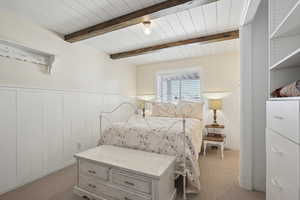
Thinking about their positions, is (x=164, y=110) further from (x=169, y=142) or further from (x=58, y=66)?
(x=58, y=66)

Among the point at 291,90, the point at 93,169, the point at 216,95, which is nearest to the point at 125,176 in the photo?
the point at 93,169

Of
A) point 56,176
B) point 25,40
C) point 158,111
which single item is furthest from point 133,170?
point 25,40

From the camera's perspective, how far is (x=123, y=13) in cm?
191

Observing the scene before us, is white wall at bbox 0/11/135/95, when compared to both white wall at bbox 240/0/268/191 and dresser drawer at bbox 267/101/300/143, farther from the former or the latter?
dresser drawer at bbox 267/101/300/143

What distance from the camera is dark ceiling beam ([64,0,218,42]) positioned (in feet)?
5.26

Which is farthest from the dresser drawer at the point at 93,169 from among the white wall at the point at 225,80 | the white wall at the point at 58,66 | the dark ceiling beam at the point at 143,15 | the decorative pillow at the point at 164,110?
the white wall at the point at 225,80

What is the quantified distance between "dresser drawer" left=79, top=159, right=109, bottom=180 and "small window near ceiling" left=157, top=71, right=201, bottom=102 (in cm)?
298

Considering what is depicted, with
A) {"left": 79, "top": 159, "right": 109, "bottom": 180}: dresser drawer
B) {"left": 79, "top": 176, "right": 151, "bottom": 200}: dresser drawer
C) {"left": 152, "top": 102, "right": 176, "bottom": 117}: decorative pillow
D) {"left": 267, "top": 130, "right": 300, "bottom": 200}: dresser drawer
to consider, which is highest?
{"left": 152, "top": 102, "right": 176, "bottom": 117}: decorative pillow

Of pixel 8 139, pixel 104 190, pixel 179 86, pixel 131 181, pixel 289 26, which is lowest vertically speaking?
pixel 104 190

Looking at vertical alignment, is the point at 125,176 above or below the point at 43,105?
below

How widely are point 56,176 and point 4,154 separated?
76 centimetres

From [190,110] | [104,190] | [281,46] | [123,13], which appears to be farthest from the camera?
[190,110]

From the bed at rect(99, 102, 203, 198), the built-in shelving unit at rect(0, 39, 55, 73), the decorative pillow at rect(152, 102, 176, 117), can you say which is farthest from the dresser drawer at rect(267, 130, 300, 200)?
the built-in shelving unit at rect(0, 39, 55, 73)

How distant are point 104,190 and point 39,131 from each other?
146cm
